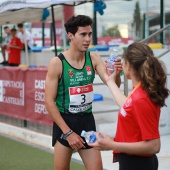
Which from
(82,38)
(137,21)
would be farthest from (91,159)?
(137,21)

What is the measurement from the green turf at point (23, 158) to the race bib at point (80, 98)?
8.19 ft

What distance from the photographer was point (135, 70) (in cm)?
307

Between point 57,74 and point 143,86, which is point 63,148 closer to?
point 57,74

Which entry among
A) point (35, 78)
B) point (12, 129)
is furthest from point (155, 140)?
point (12, 129)

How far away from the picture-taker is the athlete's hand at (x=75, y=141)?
14.1 feet

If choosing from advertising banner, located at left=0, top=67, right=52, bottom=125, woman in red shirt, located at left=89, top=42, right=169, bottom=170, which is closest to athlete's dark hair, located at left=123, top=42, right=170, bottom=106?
woman in red shirt, located at left=89, top=42, right=169, bottom=170

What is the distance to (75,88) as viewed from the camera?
439 centimetres

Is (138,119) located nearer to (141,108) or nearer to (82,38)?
(141,108)

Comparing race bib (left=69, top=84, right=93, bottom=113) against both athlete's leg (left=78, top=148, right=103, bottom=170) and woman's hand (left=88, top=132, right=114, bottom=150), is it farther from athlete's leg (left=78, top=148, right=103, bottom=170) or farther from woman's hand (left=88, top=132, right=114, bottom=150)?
woman's hand (left=88, top=132, right=114, bottom=150)

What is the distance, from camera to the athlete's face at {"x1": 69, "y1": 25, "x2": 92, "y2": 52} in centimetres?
436

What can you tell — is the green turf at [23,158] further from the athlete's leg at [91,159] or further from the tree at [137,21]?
the tree at [137,21]

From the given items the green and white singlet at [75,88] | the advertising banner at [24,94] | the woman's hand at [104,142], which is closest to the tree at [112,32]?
the advertising banner at [24,94]

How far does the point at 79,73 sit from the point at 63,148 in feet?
2.34

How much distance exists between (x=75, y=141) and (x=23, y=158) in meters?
3.37
